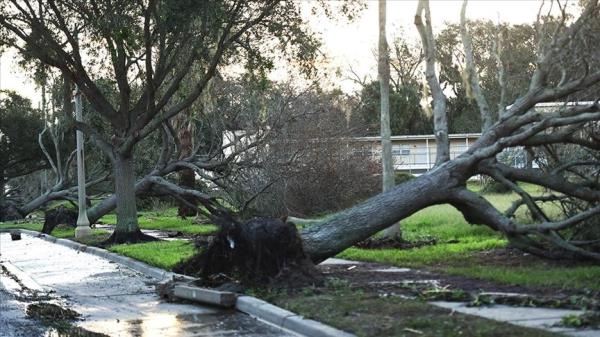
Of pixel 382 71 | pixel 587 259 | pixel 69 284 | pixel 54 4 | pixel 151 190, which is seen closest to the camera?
pixel 587 259

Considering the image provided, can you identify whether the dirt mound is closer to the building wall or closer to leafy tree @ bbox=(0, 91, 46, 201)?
the building wall

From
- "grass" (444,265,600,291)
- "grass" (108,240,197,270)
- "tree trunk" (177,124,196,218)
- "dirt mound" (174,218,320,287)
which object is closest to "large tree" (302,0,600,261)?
"grass" (444,265,600,291)

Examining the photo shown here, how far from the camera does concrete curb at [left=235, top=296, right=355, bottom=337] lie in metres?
7.95

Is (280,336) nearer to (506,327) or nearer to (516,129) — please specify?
(506,327)

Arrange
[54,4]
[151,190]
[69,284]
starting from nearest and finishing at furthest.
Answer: [69,284] → [54,4] → [151,190]

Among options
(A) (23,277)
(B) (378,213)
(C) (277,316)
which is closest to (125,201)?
(A) (23,277)

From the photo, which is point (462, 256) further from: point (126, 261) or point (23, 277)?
point (23, 277)

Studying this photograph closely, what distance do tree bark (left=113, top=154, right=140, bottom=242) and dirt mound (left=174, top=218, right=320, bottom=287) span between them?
10.9 m

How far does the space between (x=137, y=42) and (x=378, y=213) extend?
988cm

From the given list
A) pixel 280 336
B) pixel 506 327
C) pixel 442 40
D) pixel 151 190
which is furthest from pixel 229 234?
pixel 442 40

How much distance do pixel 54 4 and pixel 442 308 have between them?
49.9 feet

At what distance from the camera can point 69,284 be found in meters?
14.1

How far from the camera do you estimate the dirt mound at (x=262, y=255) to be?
1109 cm

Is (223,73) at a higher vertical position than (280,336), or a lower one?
higher
